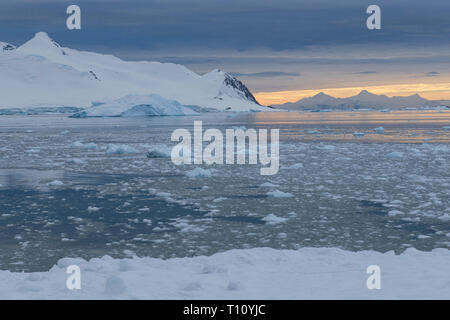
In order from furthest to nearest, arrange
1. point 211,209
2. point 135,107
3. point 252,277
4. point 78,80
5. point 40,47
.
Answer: point 40,47 < point 78,80 < point 135,107 < point 211,209 < point 252,277

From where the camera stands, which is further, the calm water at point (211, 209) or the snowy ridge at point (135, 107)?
the snowy ridge at point (135, 107)

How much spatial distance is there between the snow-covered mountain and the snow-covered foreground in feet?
355

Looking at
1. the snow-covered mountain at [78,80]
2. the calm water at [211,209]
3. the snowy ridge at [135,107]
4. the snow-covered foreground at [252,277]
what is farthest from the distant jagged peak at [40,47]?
the snow-covered foreground at [252,277]

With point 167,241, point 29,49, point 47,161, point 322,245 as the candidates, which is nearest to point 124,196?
point 167,241

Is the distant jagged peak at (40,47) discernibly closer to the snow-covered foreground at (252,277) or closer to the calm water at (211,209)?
the calm water at (211,209)

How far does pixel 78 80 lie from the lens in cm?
15300

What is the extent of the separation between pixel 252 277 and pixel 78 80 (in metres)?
155

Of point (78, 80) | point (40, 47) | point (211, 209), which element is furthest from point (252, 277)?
point (40, 47)

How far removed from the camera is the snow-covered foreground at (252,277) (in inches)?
197

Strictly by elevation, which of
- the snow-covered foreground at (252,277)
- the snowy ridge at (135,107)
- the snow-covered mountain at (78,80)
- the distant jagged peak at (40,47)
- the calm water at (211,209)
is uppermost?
the distant jagged peak at (40,47)

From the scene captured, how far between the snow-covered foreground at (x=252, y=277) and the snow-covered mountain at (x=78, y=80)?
355ft

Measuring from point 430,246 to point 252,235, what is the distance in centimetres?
230

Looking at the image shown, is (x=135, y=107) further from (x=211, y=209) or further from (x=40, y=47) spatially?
(x=40, y=47)

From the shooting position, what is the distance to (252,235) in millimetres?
7410
